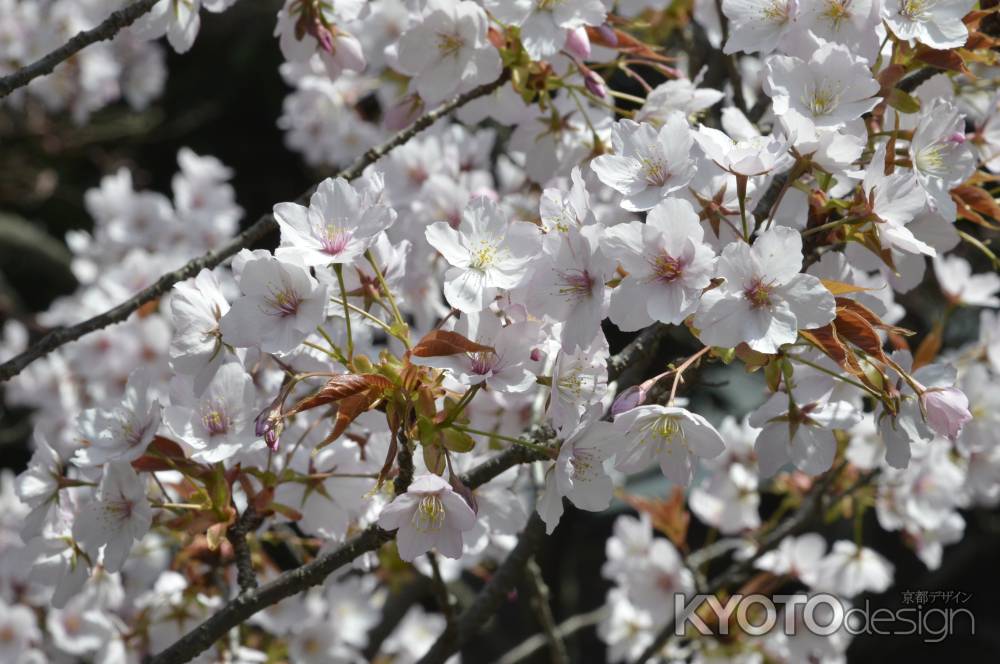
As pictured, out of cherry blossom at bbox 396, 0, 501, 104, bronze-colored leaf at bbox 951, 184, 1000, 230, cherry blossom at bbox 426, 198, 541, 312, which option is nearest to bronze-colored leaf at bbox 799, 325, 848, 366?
cherry blossom at bbox 426, 198, 541, 312

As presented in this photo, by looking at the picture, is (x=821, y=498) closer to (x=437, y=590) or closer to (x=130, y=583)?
(x=437, y=590)

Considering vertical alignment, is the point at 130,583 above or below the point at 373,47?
below

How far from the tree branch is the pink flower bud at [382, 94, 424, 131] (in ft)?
0.50

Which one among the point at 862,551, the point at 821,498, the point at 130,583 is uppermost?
the point at 130,583

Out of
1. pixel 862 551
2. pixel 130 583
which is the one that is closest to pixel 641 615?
pixel 862 551

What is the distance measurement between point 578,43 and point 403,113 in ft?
1.16

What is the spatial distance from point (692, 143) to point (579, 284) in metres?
0.20

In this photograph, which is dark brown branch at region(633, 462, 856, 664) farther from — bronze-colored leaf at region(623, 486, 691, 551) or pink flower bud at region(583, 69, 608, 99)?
pink flower bud at region(583, 69, 608, 99)

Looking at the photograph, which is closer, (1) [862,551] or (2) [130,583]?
(1) [862,551]

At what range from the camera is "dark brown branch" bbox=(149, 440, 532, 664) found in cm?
117

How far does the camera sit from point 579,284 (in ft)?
3.34

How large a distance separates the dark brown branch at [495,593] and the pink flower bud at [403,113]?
25.1 inches

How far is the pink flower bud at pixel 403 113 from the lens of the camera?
162 cm

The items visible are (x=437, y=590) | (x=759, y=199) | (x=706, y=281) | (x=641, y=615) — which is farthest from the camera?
(x=641, y=615)
